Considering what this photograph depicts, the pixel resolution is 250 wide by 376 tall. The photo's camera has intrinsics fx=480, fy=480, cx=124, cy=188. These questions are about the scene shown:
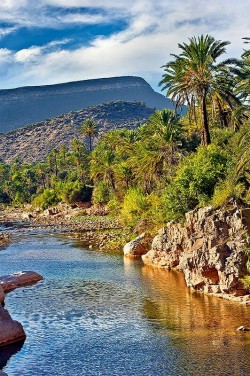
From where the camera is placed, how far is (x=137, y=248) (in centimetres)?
4100

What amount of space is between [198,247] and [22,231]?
140 feet

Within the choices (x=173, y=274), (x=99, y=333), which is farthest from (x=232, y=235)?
(x=99, y=333)

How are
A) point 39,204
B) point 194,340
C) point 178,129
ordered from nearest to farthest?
point 194,340 → point 178,129 → point 39,204

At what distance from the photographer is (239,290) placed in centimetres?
2550

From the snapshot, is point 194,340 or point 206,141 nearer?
point 194,340

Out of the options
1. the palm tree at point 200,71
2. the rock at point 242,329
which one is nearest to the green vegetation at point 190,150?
the palm tree at point 200,71

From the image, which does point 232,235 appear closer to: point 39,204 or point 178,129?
point 178,129

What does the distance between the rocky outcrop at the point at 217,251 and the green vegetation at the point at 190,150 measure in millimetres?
1773

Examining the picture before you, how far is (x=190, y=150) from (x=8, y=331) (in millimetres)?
35749

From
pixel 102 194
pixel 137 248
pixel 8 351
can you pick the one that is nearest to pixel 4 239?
pixel 137 248

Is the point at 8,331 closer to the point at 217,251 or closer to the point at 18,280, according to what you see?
the point at 18,280

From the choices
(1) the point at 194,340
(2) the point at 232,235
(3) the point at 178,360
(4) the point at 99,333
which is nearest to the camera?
(3) the point at 178,360

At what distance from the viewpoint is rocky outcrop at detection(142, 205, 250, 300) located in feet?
84.0

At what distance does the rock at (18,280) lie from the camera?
98.9ft
